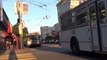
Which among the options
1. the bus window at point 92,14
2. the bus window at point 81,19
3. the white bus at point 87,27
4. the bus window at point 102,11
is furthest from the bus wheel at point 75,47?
the bus window at point 102,11

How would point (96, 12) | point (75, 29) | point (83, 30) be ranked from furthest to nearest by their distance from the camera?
point (75, 29) → point (83, 30) → point (96, 12)

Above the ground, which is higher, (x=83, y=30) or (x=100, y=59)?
(x=83, y=30)

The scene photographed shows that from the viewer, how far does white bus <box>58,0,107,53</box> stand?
16825 mm

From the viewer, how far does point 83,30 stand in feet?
64.4

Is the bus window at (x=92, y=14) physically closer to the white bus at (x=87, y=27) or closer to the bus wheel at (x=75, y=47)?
the white bus at (x=87, y=27)

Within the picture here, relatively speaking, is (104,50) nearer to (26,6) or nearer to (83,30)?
(83,30)

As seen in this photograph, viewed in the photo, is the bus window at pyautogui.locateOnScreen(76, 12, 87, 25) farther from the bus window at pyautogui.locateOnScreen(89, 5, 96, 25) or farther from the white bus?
the bus window at pyautogui.locateOnScreen(89, 5, 96, 25)

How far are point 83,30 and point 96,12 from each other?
2403mm

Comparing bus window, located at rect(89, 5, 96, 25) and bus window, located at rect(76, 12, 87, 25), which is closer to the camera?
bus window, located at rect(89, 5, 96, 25)

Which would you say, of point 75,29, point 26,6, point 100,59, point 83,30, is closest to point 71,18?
point 75,29

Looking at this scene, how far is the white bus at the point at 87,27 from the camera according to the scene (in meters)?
16.8

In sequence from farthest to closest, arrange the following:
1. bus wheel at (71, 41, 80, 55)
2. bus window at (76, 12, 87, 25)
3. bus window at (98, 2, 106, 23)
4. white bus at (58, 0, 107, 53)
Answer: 1. bus wheel at (71, 41, 80, 55)
2. bus window at (76, 12, 87, 25)
3. white bus at (58, 0, 107, 53)
4. bus window at (98, 2, 106, 23)

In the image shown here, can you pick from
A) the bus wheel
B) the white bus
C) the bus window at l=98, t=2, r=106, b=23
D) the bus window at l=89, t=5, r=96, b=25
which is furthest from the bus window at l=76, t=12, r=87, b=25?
the bus window at l=98, t=2, r=106, b=23

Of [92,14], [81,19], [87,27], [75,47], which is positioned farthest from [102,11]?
[75,47]
